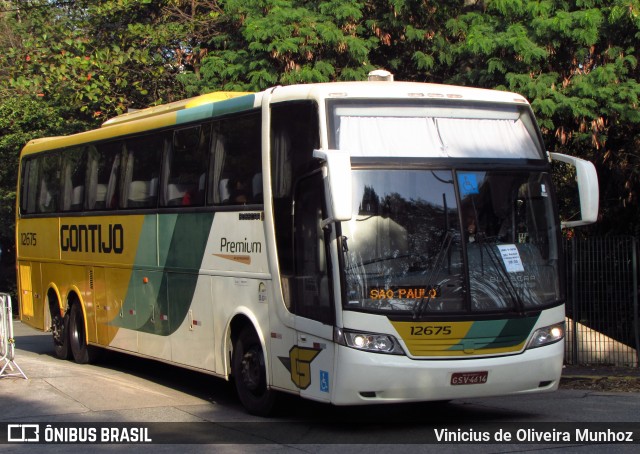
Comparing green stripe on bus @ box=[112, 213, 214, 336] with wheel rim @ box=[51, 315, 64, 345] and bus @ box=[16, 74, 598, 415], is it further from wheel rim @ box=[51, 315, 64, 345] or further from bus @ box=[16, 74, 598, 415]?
wheel rim @ box=[51, 315, 64, 345]

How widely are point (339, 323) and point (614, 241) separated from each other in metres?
7.86

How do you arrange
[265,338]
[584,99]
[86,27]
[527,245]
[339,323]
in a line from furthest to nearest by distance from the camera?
[86,27] → [584,99] → [265,338] → [527,245] → [339,323]

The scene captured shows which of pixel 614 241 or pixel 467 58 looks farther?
pixel 467 58

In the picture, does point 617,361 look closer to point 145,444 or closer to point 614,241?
point 614,241

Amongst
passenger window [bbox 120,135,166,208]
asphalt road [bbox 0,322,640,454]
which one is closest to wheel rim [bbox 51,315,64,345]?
asphalt road [bbox 0,322,640,454]

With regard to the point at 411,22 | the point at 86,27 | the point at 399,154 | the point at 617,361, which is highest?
the point at 86,27

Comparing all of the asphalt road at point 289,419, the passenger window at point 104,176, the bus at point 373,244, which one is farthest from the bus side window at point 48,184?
the bus at point 373,244

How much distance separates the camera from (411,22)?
1712 cm

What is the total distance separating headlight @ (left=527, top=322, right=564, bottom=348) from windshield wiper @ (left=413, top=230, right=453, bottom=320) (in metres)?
1.21

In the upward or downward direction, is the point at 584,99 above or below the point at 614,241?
above

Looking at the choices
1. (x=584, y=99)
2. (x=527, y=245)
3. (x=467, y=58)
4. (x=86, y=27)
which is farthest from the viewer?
(x=86, y=27)

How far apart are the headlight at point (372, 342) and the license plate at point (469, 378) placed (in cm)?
57

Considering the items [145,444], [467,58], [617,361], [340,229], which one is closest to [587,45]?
[467,58]

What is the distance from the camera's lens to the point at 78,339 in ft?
50.6
